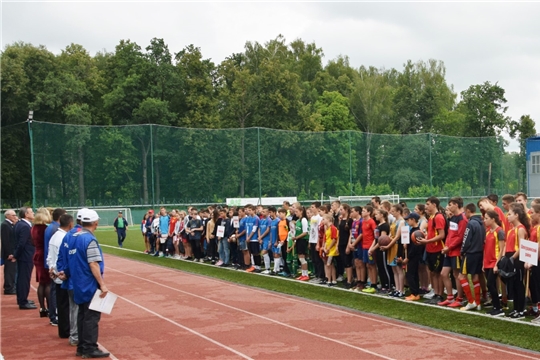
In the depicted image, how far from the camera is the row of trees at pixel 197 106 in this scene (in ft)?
142

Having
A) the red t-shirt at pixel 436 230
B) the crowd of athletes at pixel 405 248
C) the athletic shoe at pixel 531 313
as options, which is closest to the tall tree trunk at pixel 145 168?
the crowd of athletes at pixel 405 248

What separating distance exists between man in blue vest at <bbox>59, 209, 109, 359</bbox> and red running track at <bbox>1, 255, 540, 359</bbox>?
0.55m

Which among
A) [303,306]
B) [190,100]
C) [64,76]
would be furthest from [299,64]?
[303,306]

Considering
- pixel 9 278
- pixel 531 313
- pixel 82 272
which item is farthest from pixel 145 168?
pixel 82 272

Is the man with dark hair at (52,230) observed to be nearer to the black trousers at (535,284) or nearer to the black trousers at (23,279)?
the black trousers at (23,279)

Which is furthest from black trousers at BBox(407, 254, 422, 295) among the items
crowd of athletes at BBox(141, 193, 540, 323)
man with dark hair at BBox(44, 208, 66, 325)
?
man with dark hair at BBox(44, 208, 66, 325)

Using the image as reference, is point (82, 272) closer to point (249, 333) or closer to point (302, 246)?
point (249, 333)

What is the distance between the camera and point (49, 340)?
34.3 feet

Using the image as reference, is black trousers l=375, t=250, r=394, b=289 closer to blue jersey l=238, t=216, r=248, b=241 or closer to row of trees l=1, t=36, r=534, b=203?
blue jersey l=238, t=216, r=248, b=241

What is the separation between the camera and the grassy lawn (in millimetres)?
9781

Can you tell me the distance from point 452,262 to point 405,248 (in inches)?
52.9

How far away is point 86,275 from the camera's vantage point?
349 inches

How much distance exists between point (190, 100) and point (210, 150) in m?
18.5

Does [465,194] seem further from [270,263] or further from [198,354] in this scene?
[198,354]
